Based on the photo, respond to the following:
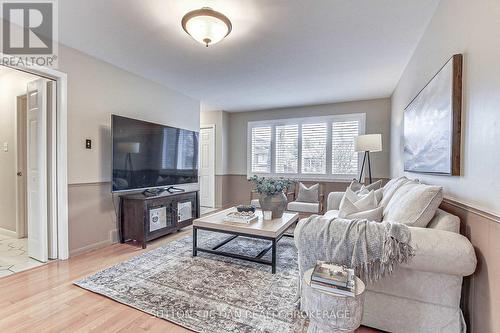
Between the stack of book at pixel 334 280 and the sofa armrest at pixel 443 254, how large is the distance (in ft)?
1.22

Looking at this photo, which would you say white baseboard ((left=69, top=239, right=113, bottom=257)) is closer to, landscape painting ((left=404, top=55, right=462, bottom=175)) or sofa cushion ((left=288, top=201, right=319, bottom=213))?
sofa cushion ((left=288, top=201, right=319, bottom=213))

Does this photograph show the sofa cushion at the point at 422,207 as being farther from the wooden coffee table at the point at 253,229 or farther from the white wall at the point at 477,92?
the wooden coffee table at the point at 253,229

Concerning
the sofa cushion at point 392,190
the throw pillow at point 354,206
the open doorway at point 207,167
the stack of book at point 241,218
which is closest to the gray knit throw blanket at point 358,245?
the throw pillow at point 354,206

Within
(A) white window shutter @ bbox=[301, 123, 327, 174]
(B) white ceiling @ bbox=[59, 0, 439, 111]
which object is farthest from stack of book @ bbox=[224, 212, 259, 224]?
(A) white window shutter @ bbox=[301, 123, 327, 174]

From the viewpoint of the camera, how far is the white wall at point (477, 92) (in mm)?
1212

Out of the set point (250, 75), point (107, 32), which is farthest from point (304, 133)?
point (107, 32)

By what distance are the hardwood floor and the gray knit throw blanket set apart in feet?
1.74

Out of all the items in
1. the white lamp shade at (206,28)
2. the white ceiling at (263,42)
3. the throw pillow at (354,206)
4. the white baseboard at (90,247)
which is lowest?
the white baseboard at (90,247)

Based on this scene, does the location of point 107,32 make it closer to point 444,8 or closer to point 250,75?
point 250,75

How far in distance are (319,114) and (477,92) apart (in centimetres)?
391

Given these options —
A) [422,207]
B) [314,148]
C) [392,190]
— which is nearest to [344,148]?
[314,148]

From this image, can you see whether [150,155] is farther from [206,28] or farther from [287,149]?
[287,149]

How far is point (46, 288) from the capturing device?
2.09 metres

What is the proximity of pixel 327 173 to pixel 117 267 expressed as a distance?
4.11 meters
